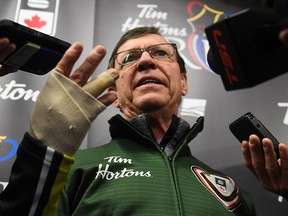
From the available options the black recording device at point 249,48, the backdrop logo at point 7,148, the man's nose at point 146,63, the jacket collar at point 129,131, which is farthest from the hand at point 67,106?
the backdrop logo at point 7,148

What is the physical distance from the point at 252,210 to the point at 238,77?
65 cm

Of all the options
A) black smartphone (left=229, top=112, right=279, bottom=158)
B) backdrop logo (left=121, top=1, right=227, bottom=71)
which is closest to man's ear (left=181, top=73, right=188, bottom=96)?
backdrop logo (left=121, top=1, right=227, bottom=71)

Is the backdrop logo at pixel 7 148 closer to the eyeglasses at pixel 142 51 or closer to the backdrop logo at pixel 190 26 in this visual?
the eyeglasses at pixel 142 51

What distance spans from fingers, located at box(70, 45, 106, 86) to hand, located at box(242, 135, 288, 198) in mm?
424

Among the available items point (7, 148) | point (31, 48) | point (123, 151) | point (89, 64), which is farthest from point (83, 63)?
point (7, 148)

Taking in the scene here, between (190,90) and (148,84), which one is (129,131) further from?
(190,90)

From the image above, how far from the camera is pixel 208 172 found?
38.6 inches

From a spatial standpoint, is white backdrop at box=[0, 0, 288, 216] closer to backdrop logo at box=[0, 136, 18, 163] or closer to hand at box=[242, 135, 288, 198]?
backdrop logo at box=[0, 136, 18, 163]

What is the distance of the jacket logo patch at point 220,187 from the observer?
895mm

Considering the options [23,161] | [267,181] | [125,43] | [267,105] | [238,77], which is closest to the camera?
[238,77]

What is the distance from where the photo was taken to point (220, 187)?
93 cm

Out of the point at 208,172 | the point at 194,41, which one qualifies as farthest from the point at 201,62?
the point at 208,172

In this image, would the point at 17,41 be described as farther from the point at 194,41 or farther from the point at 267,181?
the point at 194,41

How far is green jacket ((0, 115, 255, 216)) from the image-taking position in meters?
0.78
